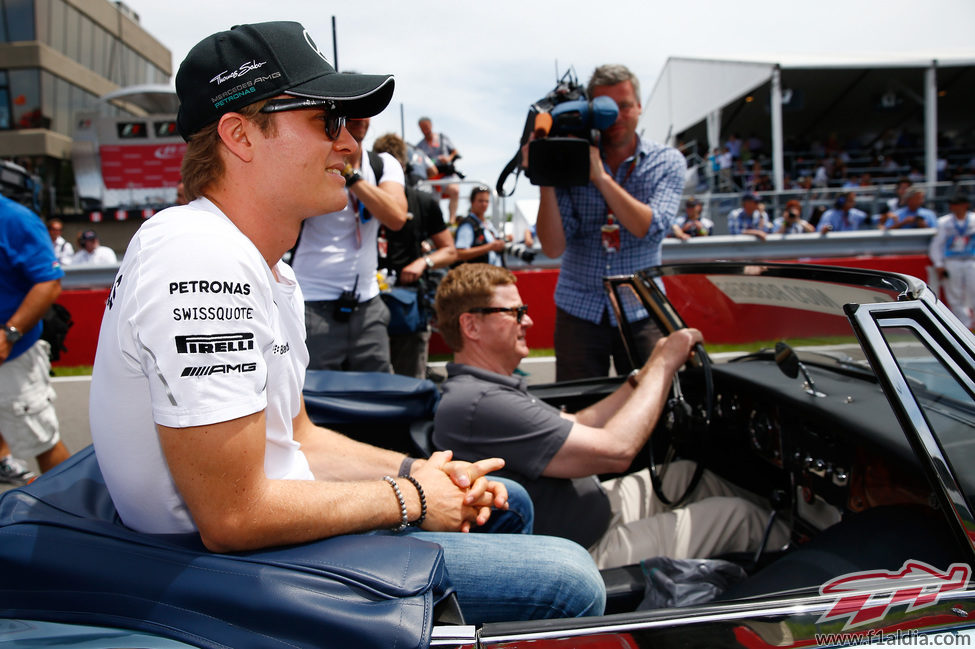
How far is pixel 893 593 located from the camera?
1141 millimetres

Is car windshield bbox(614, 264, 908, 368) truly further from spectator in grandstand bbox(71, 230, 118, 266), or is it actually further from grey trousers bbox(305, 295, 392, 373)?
spectator in grandstand bbox(71, 230, 118, 266)

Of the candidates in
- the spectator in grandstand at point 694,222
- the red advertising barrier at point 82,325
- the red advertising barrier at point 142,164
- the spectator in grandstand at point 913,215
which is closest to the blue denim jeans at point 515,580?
the red advertising barrier at point 82,325

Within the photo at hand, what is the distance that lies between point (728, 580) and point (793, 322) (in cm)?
80

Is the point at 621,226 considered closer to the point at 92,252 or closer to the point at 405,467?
the point at 405,467

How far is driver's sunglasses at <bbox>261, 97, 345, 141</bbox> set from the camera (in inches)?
48.9

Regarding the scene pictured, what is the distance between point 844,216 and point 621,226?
10.3m

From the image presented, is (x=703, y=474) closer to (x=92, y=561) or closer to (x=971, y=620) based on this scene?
(x=971, y=620)

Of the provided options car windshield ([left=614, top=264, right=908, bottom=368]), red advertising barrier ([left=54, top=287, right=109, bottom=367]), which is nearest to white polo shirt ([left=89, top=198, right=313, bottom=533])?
car windshield ([left=614, top=264, right=908, bottom=368])

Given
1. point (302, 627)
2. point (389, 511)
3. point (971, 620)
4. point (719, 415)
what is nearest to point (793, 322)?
point (719, 415)

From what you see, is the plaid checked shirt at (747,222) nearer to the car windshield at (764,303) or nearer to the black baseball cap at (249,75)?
the car windshield at (764,303)

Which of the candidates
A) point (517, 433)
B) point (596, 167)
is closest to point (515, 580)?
point (517, 433)

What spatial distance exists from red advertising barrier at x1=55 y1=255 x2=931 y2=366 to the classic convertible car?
4.33 metres

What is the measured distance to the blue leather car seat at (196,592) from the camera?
0.96 metres

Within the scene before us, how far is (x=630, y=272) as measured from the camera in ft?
9.81
